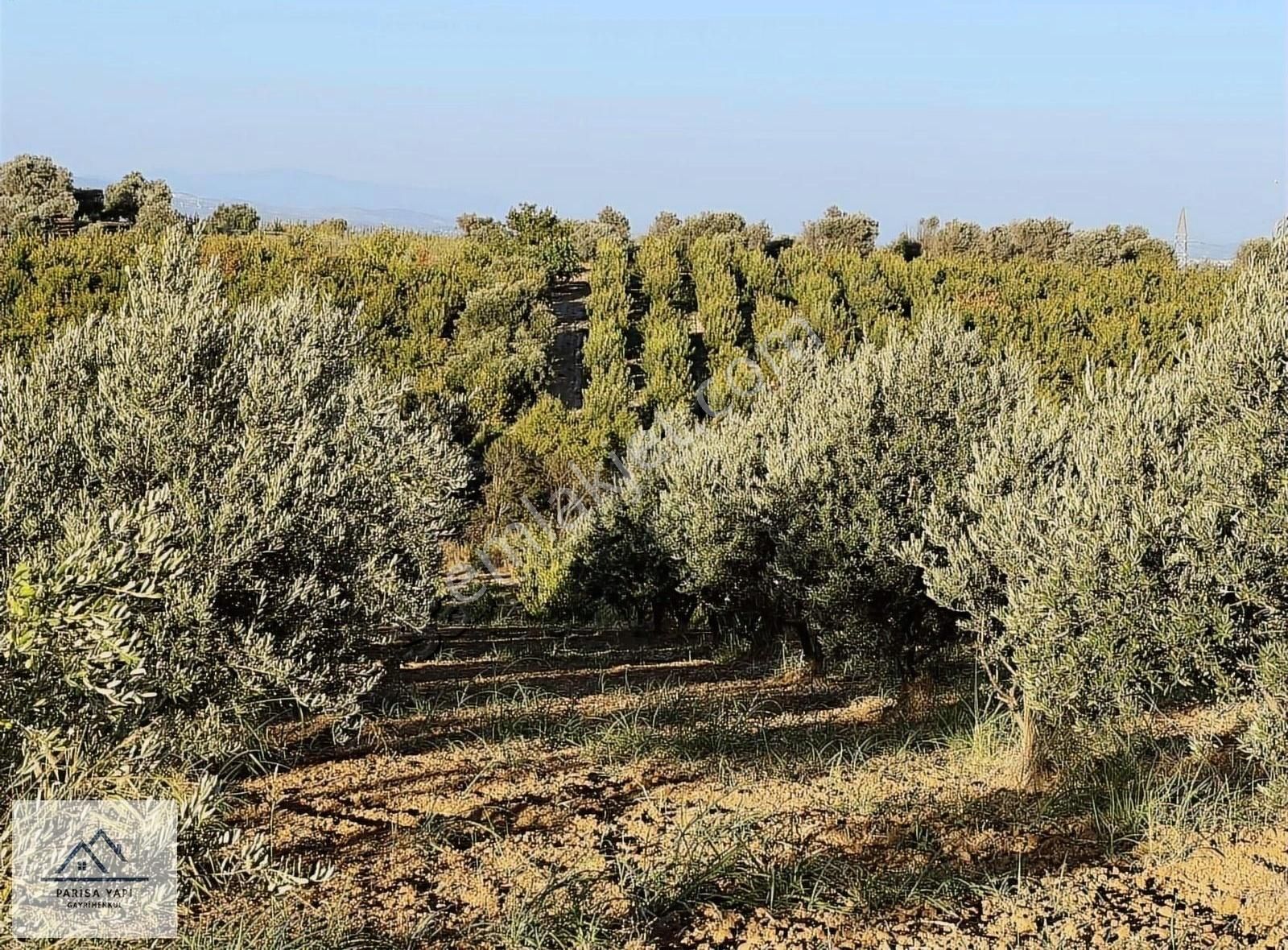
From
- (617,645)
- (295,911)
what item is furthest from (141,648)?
(617,645)

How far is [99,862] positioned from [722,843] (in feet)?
8.54

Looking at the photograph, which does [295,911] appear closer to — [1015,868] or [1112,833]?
[1015,868]

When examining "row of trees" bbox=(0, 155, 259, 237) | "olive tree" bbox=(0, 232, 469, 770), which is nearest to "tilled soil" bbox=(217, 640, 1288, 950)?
"olive tree" bbox=(0, 232, 469, 770)

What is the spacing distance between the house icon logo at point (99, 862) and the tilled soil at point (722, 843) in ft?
1.71

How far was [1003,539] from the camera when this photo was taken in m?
6.23

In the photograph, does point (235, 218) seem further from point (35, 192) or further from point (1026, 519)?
point (1026, 519)

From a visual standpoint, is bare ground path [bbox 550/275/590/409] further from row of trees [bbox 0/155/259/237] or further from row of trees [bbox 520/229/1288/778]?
row of trees [bbox 520/229/1288/778]

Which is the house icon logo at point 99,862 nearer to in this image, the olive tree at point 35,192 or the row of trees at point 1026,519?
the row of trees at point 1026,519

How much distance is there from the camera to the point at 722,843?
191 inches

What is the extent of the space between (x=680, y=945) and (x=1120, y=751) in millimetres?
3705

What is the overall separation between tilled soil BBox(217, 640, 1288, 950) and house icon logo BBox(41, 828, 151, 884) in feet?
1.71

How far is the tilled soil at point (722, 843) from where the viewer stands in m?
4.22

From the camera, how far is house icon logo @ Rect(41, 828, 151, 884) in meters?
3.62

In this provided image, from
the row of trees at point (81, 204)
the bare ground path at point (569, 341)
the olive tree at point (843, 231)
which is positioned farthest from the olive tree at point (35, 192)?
the olive tree at point (843, 231)
